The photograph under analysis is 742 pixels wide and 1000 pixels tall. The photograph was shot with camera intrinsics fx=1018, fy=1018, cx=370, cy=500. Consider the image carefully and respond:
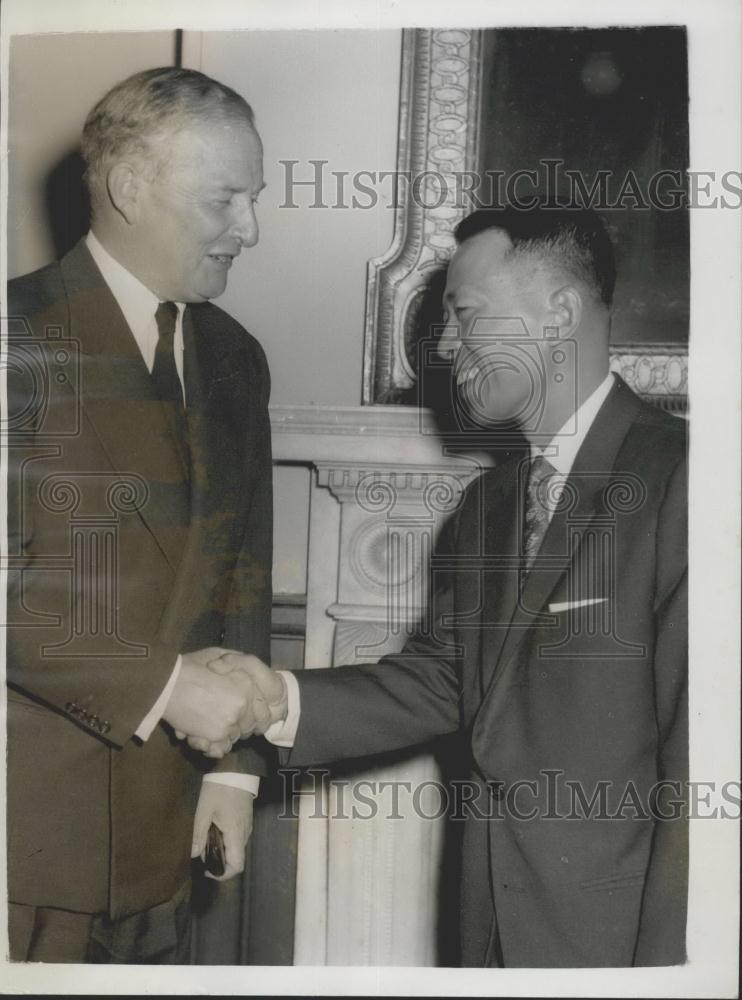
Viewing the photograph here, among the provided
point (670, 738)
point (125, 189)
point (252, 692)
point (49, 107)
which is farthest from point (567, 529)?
point (49, 107)

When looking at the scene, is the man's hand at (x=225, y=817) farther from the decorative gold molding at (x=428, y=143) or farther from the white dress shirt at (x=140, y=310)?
the decorative gold molding at (x=428, y=143)

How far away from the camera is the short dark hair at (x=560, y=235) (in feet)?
5.88

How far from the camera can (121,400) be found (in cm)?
175

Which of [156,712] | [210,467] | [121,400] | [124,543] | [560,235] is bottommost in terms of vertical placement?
[156,712]

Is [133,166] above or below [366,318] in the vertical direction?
above

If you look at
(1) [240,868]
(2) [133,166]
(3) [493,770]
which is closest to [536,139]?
(2) [133,166]

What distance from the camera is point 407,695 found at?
1.81m

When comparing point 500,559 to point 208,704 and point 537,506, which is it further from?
point 208,704

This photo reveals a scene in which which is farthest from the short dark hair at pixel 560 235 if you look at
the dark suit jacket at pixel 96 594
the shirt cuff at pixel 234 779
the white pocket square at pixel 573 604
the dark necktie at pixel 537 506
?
the shirt cuff at pixel 234 779

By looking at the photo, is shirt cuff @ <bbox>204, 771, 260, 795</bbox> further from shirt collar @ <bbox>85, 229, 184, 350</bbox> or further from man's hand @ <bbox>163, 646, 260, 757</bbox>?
shirt collar @ <bbox>85, 229, 184, 350</bbox>

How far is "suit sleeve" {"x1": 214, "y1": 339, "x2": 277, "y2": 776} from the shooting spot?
1799 mm

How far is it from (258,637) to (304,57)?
1.04 metres

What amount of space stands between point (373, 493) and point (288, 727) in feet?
1.45

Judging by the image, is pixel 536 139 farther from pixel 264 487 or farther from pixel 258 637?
pixel 258 637
